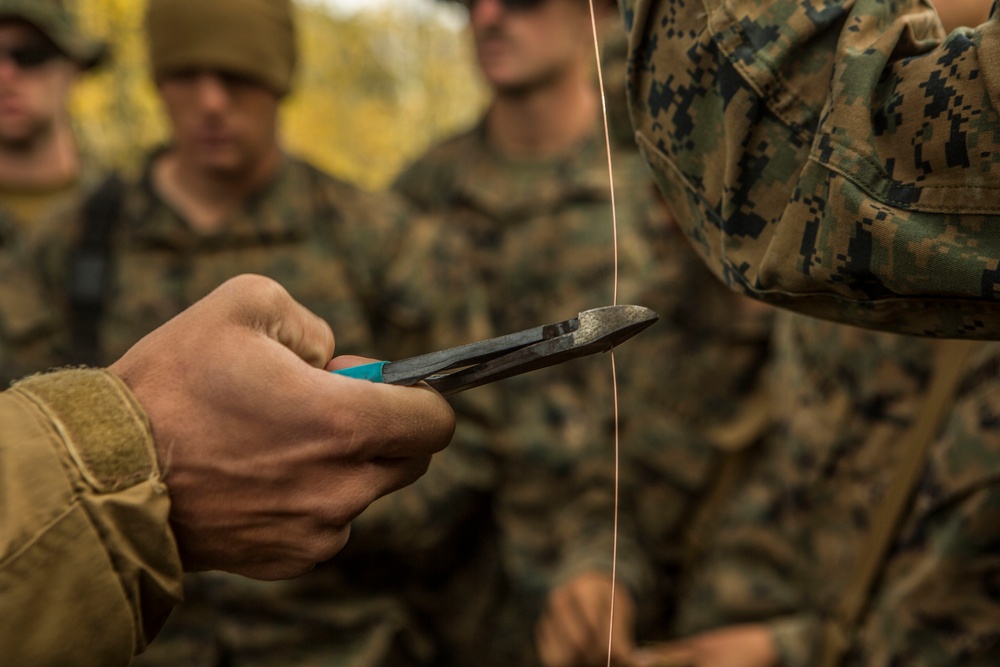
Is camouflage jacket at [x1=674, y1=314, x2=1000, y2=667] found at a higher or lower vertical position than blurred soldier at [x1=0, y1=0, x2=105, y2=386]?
lower

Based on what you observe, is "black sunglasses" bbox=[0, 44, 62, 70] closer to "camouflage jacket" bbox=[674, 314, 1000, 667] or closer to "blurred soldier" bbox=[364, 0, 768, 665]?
"blurred soldier" bbox=[364, 0, 768, 665]

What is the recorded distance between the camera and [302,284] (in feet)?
11.0

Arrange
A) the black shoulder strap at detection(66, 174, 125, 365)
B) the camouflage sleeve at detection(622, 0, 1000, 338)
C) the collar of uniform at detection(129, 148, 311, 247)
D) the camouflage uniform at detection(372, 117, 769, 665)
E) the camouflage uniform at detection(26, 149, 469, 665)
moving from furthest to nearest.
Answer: the camouflage uniform at detection(372, 117, 769, 665)
the collar of uniform at detection(129, 148, 311, 247)
the black shoulder strap at detection(66, 174, 125, 365)
the camouflage uniform at detection(26, 149, 469, 665)
the camouflage sleeve at detection(622, 0, 1000, 338)

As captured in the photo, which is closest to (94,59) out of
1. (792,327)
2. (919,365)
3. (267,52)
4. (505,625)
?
(267,52)

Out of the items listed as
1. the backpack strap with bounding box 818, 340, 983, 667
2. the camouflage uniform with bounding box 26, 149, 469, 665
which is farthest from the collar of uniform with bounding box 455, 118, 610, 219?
the backpack strap with bounding box 818, 340, 983, 667

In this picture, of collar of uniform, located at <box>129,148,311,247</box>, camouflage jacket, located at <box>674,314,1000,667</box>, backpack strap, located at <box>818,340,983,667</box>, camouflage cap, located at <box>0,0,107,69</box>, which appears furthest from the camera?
camouflage cap, located at <box>0,0,107,69</box>

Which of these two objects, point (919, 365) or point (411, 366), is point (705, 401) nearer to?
point (919, 365)

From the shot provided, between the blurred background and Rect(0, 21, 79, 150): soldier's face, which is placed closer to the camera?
Rect(0, 21, 79, 150): soldier's face

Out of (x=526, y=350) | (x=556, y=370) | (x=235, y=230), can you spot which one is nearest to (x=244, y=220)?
(x=235, y=230)

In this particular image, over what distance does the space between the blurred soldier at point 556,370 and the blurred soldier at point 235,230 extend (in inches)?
18.4

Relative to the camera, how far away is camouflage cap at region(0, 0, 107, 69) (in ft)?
14.1

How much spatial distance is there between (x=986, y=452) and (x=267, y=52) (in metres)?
2.52

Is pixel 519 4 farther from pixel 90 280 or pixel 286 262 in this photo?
pixel 90 280

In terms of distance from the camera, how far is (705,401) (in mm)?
3838
